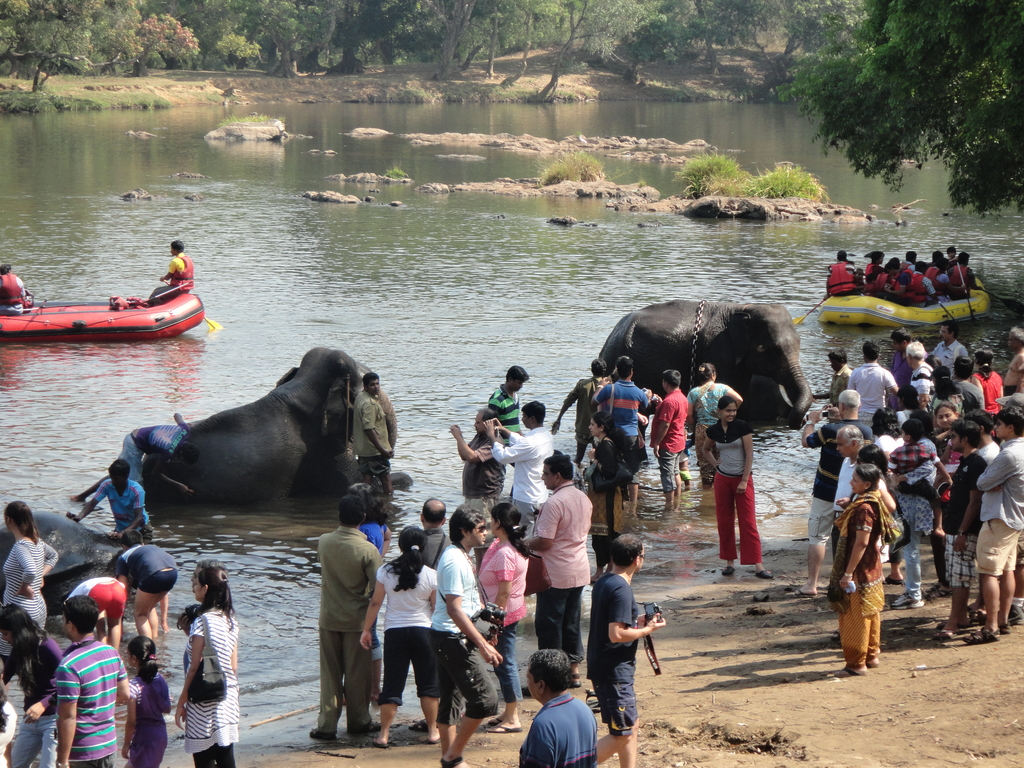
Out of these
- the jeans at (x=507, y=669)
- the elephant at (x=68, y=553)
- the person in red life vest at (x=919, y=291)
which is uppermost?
the person in red life vest at (x=919, y=291)

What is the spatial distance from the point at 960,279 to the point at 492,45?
7532cm

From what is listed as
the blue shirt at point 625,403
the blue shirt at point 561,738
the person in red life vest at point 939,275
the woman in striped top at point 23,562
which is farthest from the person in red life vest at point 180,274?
the blue shirt at point 561,738

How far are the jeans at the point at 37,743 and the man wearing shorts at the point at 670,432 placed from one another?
745 centimetres

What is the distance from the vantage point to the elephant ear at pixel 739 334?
630 inches

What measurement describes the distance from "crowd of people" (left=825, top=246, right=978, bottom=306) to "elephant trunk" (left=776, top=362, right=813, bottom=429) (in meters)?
7.84

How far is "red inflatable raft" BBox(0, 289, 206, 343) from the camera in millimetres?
20500

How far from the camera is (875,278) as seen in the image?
908 inches

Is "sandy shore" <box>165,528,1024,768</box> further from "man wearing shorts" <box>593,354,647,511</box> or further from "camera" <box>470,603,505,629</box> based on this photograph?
"man wearing shorts" <box>593,354,647,511</box>

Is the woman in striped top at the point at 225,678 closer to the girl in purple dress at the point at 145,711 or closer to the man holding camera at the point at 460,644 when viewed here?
the girl in purple dress at the point at 145,711

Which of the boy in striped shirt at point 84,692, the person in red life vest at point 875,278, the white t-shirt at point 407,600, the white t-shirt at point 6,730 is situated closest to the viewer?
the white t-shirt at point 6,730

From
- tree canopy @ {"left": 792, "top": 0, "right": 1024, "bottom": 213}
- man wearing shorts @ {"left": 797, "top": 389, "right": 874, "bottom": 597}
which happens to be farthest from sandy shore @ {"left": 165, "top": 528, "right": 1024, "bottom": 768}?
tree canopy @ {"left": 792, "top": 0, "right": 1024, "bottom": 213}

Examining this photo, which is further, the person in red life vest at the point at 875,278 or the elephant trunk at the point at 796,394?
the person in red life vest at the point at 875,278

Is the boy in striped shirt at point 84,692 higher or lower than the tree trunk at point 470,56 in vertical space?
lower

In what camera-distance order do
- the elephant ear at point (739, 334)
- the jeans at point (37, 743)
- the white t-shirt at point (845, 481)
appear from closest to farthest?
the jeans at point (37, 743) → the white t-shirt at point (845, 481) → the elephant ear at point (739, 334)
